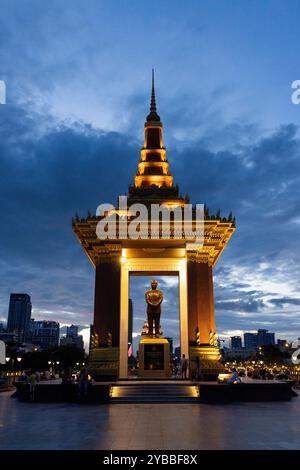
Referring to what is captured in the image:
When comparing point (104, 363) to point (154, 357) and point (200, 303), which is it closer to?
point (154, 357)

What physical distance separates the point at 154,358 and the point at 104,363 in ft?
10.4

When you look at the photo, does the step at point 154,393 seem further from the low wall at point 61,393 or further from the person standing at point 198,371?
the person standing at point 198,371

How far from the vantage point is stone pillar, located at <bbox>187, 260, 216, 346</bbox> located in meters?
29.7

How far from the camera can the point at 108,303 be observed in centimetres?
3023

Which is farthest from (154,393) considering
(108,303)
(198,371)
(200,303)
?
(200,303)

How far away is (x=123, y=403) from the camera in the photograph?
19953 millimetres

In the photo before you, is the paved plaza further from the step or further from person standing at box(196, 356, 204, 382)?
person standing at box(196, 356, 204, 382)

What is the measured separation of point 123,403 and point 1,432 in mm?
8799

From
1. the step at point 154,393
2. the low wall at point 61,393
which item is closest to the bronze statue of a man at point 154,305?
the step at point 154,393

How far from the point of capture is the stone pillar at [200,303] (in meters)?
29.7

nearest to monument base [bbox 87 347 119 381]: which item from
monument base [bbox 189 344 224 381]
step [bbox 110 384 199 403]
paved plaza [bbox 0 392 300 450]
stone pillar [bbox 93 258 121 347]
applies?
stone pillar [bbox 93 258 121 347]

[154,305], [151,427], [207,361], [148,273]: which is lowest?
[151,427]

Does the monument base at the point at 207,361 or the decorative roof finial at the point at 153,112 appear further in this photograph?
the decorative roof finial at the point at 153,112
